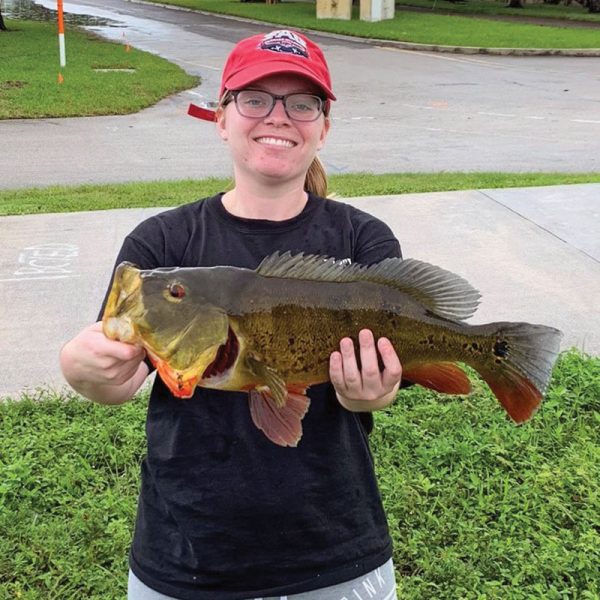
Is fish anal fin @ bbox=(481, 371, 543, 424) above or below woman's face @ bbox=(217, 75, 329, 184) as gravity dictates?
below

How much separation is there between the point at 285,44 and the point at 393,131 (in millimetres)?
10272

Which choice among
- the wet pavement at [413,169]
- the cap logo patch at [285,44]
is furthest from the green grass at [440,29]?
the cap logo patch at [285,44]

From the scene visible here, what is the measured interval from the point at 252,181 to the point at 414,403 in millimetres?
2356

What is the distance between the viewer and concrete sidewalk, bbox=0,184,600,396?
4648 mm

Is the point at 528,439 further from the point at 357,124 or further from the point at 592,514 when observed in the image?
the point at 357,124

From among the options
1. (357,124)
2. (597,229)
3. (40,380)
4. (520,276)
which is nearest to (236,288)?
(40,380)

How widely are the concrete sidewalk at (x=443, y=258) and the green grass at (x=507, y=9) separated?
28.8 meters

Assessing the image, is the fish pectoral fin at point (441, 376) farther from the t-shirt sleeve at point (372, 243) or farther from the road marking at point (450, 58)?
the road marking at point (450, 58)

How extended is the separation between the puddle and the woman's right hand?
30220 mm

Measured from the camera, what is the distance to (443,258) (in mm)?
5695

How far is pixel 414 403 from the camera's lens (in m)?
4.03

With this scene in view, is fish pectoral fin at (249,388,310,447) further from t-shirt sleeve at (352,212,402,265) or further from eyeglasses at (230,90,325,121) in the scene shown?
eyeglasses at (230,90,325,121)

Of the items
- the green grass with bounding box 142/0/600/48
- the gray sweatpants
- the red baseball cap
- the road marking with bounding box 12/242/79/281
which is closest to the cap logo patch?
the red baseball cap

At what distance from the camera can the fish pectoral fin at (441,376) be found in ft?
5.76
